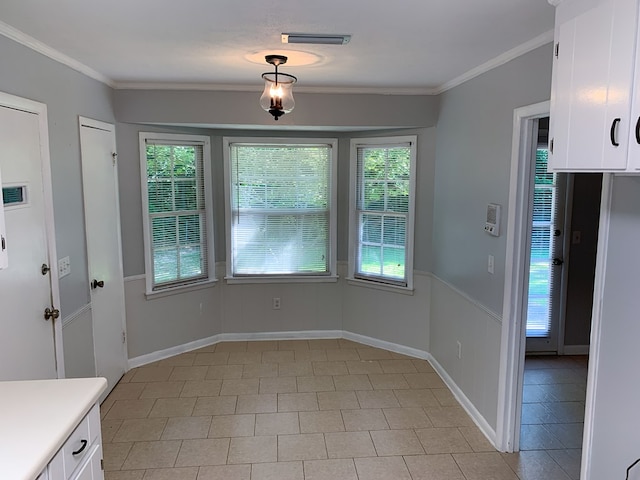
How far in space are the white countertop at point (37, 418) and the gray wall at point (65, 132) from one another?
1287 millimetres

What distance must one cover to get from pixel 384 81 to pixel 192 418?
292cm

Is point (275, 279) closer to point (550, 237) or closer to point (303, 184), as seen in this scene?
point (303, 184)

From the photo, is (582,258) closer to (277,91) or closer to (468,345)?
(468,345)

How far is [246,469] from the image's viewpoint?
2742 mm

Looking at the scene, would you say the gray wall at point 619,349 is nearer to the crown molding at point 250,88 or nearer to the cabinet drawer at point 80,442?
the cabinet drawer at point 80,442

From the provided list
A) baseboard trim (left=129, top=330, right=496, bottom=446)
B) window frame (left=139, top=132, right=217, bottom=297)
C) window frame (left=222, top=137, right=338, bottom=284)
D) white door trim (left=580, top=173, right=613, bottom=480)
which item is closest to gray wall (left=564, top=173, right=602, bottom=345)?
baseboard trim (left=129, top=330, right=496, bottom=446)

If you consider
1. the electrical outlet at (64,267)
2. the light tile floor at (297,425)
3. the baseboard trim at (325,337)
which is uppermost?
the electrical outlet at (64,267)

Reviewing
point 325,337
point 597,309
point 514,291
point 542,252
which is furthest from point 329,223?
point 597,309

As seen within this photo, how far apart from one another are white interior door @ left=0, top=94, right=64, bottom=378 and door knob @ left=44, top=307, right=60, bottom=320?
0.02 meters

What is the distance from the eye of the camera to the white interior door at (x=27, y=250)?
Answer: 2332 millimetres

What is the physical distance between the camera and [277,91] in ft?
9.38

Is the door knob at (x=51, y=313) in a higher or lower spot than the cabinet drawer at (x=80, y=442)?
higher

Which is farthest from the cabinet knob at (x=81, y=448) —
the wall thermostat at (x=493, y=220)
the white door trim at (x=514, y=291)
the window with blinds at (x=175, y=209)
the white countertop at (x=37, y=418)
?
the window with blinds at (x=175, y=209)

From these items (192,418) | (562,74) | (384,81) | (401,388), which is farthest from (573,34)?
(192,418)
